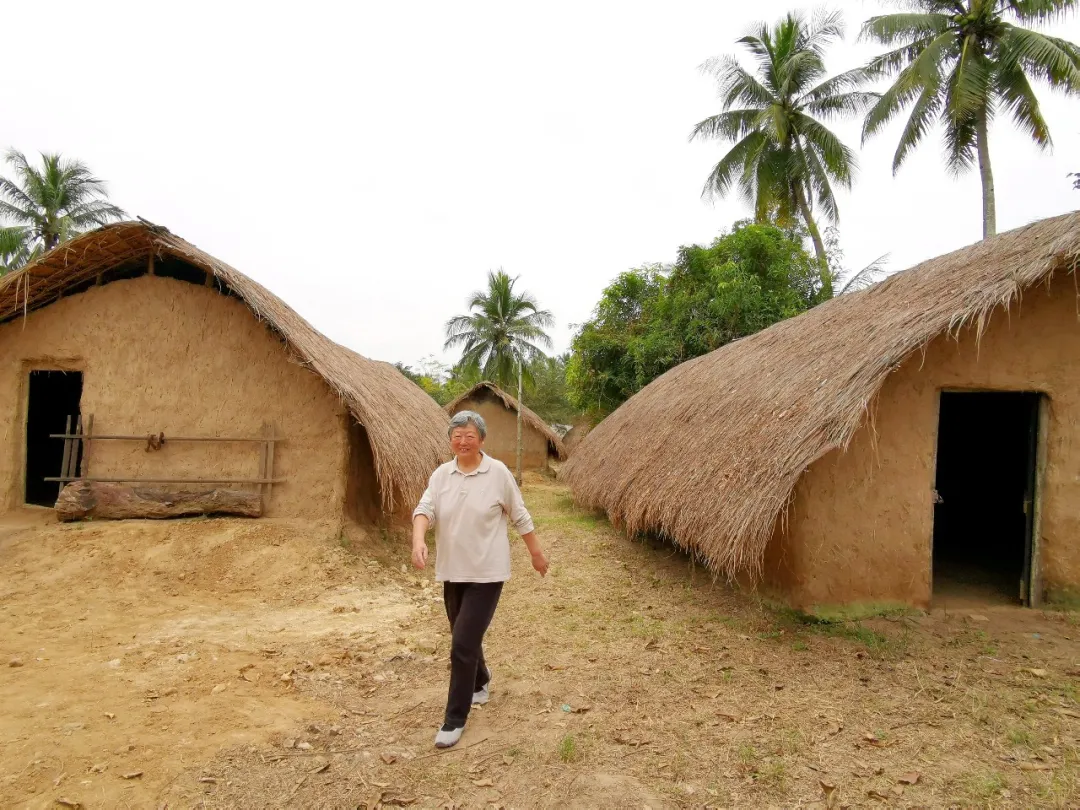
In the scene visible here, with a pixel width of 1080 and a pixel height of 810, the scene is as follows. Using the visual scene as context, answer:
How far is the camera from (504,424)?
65.4 feet

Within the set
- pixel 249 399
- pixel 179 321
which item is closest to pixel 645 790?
pixel 249 399

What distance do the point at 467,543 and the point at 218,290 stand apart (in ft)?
18.1

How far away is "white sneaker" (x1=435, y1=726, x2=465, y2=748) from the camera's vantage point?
10.3ft

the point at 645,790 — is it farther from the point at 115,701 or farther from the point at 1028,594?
the point at 1028,594

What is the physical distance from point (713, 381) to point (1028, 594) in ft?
13.0

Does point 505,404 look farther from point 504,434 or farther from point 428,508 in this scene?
point 428,508

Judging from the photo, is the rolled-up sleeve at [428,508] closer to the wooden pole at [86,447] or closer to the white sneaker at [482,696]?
the white sneaker at [482,696]

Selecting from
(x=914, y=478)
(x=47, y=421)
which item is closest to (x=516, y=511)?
(x=914, y=478)

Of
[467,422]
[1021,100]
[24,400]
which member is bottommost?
[24,400]

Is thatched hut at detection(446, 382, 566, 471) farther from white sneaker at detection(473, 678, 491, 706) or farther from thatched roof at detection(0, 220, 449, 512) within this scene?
white sneaker at detection(473, 678, 491, 706)

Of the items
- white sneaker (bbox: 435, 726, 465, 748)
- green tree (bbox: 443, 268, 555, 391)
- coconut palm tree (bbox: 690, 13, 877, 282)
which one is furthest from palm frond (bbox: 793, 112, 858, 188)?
white sneaker (bbox: 435, 726, 465, 748)

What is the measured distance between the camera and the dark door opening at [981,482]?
752 cm

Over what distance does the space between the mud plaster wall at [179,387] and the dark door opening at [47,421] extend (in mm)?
2844

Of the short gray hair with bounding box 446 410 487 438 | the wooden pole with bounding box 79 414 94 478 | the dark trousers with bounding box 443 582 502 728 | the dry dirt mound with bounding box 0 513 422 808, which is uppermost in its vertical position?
the short gray hair with bounding box 446 410 487 438
